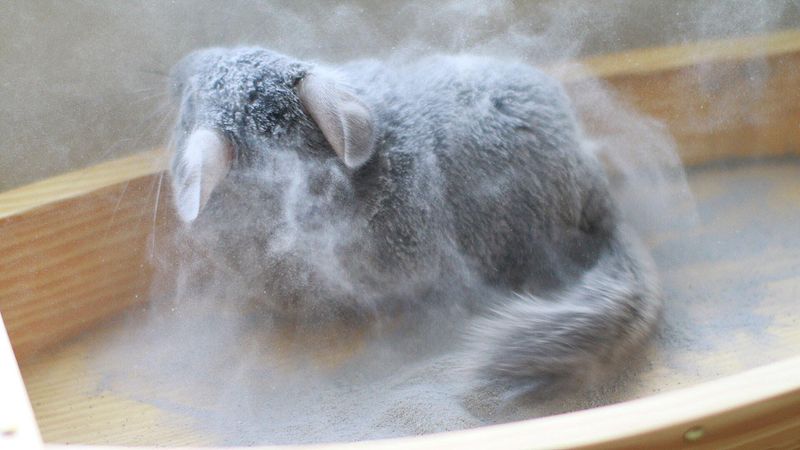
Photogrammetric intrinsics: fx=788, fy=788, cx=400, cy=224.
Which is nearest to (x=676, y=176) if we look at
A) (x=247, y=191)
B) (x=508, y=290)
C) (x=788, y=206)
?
(x=788, y=206)

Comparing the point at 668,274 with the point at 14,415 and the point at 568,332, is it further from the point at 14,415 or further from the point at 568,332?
the point at 14,415

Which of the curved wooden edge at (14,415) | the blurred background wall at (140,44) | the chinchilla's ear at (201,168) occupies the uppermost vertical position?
the blurred background wall at (140,44)

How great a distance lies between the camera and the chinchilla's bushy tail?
2.75ft

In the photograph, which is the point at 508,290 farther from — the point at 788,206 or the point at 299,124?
the point at 788,206

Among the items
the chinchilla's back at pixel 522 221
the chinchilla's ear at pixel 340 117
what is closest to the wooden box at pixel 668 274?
the chinchilla's back at pixel 522 221

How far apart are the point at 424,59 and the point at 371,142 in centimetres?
19

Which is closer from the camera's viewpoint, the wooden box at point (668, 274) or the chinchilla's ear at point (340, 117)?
the wooden box at point (668, 274)

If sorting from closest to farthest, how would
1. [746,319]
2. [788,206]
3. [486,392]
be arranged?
[486,392] < [746,319] < [788,206]

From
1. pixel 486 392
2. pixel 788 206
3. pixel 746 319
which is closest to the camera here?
pixel 486 392

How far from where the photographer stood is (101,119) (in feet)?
3.20

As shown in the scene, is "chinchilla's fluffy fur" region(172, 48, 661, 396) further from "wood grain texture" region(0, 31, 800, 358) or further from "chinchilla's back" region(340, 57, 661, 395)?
"wood grain texture" region(0, 31, 800, 358)

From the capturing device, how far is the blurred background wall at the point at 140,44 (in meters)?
0.96

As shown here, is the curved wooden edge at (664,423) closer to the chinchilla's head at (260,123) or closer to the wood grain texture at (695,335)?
the wood grain texture at (695,335)

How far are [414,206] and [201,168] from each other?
24 cm
